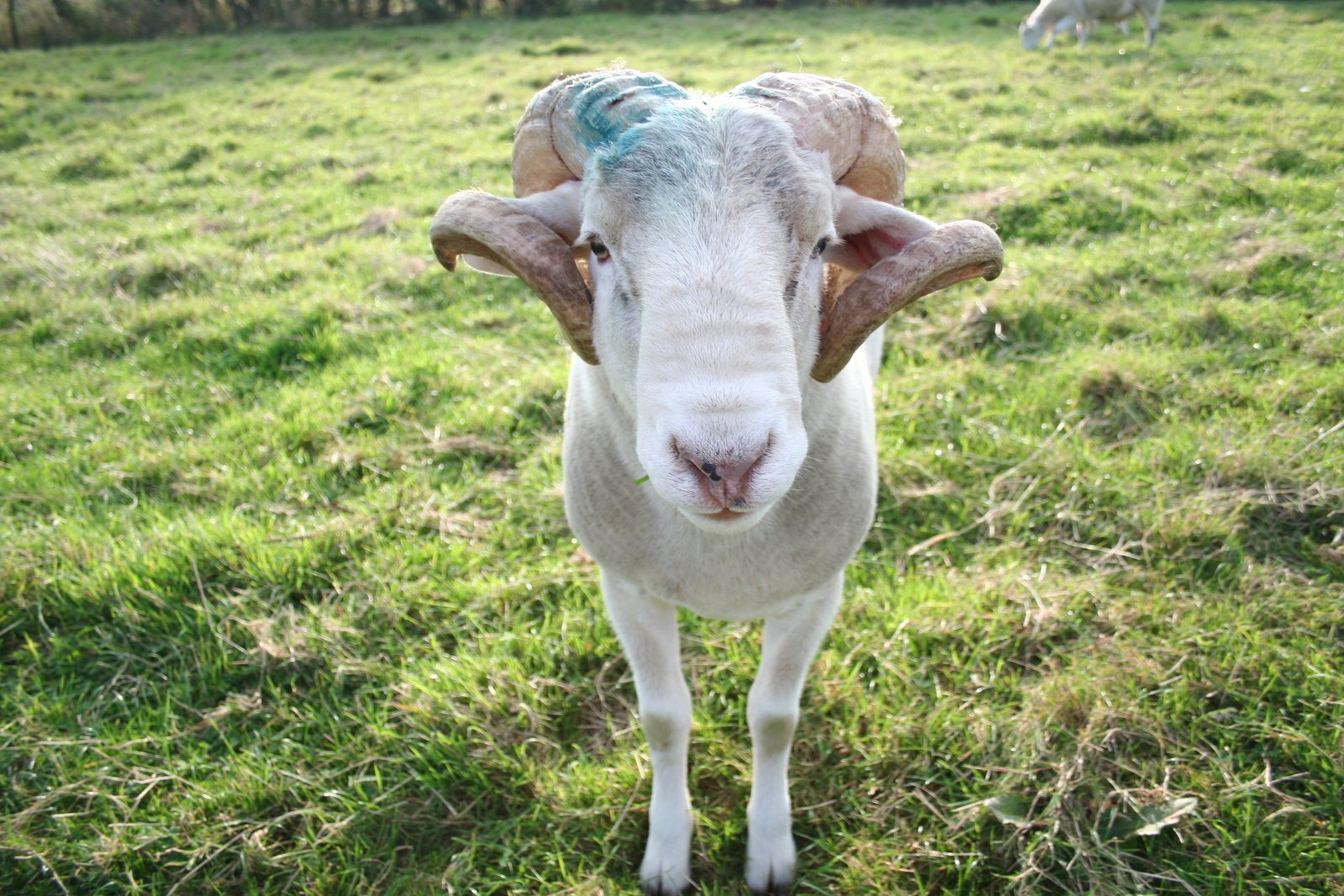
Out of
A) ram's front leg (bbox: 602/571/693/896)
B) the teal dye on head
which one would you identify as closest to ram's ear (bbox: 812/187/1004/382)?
the teal dye on head

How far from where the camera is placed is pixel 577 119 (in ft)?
6.52

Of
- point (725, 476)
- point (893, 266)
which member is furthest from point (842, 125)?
point (725, 476)

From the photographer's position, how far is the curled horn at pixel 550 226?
1.87m

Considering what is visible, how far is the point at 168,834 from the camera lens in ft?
8.07

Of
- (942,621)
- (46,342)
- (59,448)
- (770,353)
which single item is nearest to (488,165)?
(46,342)

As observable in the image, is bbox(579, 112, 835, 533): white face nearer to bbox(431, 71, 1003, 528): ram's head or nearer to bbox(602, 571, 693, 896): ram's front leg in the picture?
bbox(431, 71, 1003, 528): ram's head

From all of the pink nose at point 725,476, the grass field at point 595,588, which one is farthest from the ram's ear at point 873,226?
the grass field at point 595,588

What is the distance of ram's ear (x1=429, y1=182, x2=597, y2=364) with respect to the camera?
187 cm

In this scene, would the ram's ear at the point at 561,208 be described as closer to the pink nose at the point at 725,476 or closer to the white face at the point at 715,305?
the white face at the point at 715,305

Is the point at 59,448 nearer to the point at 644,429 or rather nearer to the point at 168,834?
the point at 168,834

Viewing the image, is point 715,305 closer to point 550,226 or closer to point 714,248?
point 714,248

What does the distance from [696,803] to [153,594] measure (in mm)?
2299

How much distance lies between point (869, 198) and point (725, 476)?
1091mm

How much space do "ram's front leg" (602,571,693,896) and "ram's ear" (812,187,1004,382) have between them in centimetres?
94
